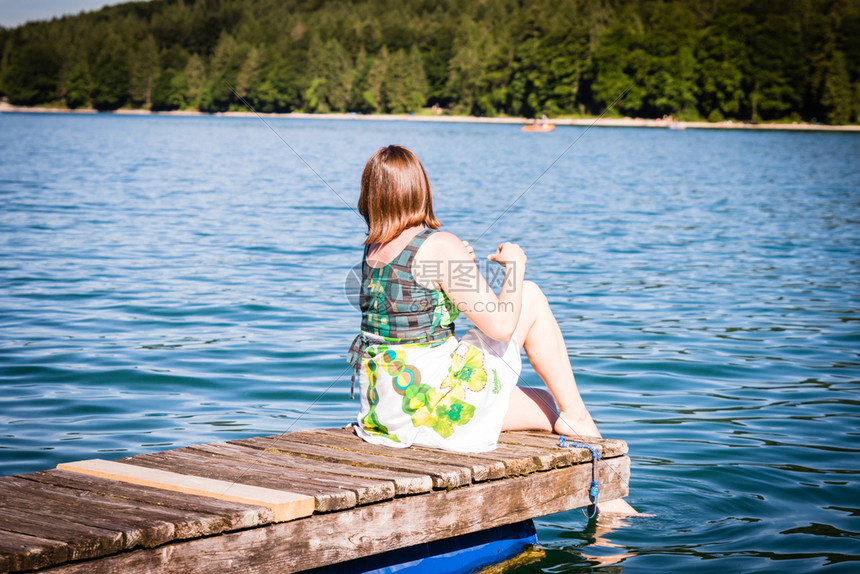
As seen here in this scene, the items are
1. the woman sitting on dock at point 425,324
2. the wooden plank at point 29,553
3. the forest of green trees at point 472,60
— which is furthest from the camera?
the forest of green trees at point 472,60

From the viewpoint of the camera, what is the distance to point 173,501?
3.54 meters

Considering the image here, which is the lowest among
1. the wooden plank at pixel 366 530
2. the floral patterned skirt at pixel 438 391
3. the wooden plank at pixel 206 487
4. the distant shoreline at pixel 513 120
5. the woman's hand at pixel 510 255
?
the wooden plank at pixel 366 530

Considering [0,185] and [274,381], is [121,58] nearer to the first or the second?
[0,185]

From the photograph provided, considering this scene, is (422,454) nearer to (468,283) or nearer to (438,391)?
(438,391)

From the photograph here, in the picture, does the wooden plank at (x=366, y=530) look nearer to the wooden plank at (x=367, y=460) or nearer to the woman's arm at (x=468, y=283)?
the wooden plank at (x=367, y=460)

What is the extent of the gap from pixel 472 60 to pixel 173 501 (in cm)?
12661

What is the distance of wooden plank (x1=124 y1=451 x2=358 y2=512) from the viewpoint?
362 centimetres

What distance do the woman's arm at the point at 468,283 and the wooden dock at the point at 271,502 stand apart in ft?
2.29

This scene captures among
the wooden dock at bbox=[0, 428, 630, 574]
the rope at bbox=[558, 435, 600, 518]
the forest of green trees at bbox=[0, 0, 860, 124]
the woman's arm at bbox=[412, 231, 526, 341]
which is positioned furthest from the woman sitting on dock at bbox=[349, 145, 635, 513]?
the forest of green trees at bbox=[0, 0, 860, 124]

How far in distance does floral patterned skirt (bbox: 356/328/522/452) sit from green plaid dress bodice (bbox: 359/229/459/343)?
0.19 ft

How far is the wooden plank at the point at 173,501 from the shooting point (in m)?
3.38

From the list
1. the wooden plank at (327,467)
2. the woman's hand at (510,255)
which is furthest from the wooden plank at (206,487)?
the woman's hand at (510,255)

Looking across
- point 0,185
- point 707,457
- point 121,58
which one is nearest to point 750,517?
point 707,457

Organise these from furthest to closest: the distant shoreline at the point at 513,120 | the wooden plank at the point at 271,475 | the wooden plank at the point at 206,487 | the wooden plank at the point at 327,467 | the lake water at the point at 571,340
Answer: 1. the distant shoreline at the point at 513,120
2. the lake water at the point at 571,340
3. the wooden plank at the point at 327,467
4. the wooden plank at the point at 271,475
5. the wooden plank at the point at 206,487
